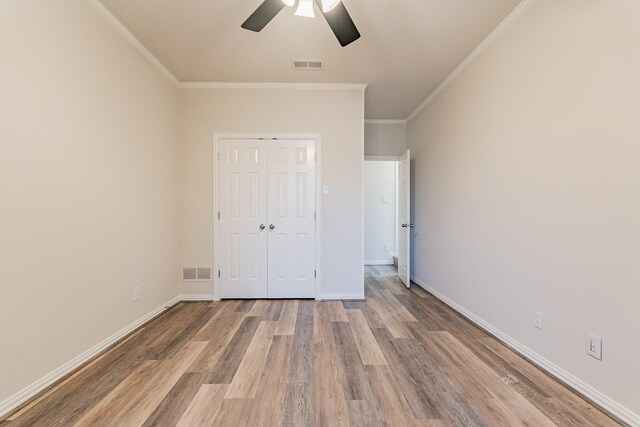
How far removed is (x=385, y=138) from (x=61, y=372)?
15.5 ft

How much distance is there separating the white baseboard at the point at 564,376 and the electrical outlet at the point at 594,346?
0.20m

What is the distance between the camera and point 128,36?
8.05 ft

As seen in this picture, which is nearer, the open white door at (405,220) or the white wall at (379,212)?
the open white door at (405,220)

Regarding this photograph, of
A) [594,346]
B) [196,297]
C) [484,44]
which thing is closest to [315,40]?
[484,44]

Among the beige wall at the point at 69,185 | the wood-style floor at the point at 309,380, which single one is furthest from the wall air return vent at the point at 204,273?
the wood-style floor at the point at 309,380

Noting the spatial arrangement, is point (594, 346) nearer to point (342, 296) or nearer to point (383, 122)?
point (342, 296)

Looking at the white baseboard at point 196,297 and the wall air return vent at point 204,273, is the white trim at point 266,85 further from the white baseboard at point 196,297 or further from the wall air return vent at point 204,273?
the white baseboard at point 196,297

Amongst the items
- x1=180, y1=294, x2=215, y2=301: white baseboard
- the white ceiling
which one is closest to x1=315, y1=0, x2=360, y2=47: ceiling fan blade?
the white ceiling

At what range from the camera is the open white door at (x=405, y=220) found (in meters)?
4.05

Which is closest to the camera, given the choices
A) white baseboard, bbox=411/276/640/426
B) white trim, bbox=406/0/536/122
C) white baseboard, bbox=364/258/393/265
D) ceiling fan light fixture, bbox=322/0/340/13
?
white baseboard, bbox=411/276/640/426

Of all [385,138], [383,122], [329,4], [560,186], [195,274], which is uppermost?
[383,122]

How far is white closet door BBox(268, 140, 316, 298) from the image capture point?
343 cm

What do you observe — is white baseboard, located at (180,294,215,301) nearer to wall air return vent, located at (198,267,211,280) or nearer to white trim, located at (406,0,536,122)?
wall air return vent, located at (198,267,211,280)

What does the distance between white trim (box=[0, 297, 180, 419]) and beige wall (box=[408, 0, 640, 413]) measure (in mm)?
3357
